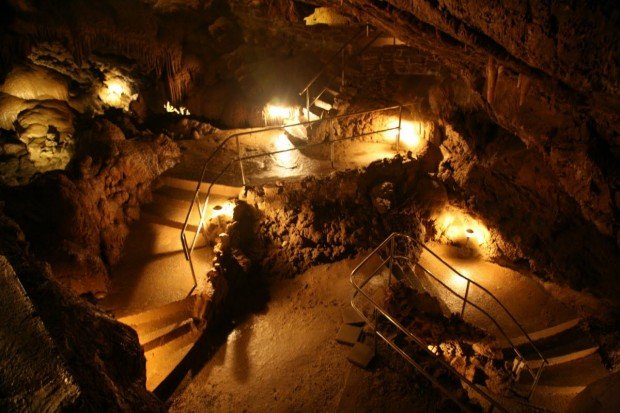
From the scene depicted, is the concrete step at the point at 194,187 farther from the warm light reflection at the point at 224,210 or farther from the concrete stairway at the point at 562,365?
the concrete stairway at the point at 562,365

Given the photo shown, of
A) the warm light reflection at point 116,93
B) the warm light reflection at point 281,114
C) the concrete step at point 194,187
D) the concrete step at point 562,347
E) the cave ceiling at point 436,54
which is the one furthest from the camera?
the warm light reflection at point 116,93

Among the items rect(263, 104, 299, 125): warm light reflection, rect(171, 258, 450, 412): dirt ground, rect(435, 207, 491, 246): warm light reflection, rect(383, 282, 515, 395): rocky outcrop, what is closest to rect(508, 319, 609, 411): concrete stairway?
rect(383, 282, 515, 395): rocky outcrop

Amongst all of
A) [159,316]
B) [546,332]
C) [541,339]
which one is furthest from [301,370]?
[546,332]

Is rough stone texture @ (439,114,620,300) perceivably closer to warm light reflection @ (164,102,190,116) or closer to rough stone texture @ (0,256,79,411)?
rough stone texture @ (0,256,79,411)

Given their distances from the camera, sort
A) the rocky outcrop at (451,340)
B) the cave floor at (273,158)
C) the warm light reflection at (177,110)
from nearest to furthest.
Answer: the rocky outcrop at (451,340), the cave floor at (273,158), the warm light reflection at (177,110)

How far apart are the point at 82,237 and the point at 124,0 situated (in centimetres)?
895

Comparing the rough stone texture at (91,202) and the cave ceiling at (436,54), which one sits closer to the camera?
the cave ceiling at (436,54)

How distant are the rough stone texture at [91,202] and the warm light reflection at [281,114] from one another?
3.72 m

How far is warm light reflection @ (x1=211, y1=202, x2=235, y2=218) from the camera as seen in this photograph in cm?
793

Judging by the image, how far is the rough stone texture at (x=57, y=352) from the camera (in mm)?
2391

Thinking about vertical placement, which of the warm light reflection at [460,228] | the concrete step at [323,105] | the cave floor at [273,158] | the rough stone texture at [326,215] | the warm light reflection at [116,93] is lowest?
the warm light reflection at [460,228]

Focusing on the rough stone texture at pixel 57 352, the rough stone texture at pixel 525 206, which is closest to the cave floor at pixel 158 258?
the rough stone texture at pixel 57 352

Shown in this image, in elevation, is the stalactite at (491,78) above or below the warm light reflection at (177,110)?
above

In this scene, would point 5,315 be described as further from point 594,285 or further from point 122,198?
point 594,285
